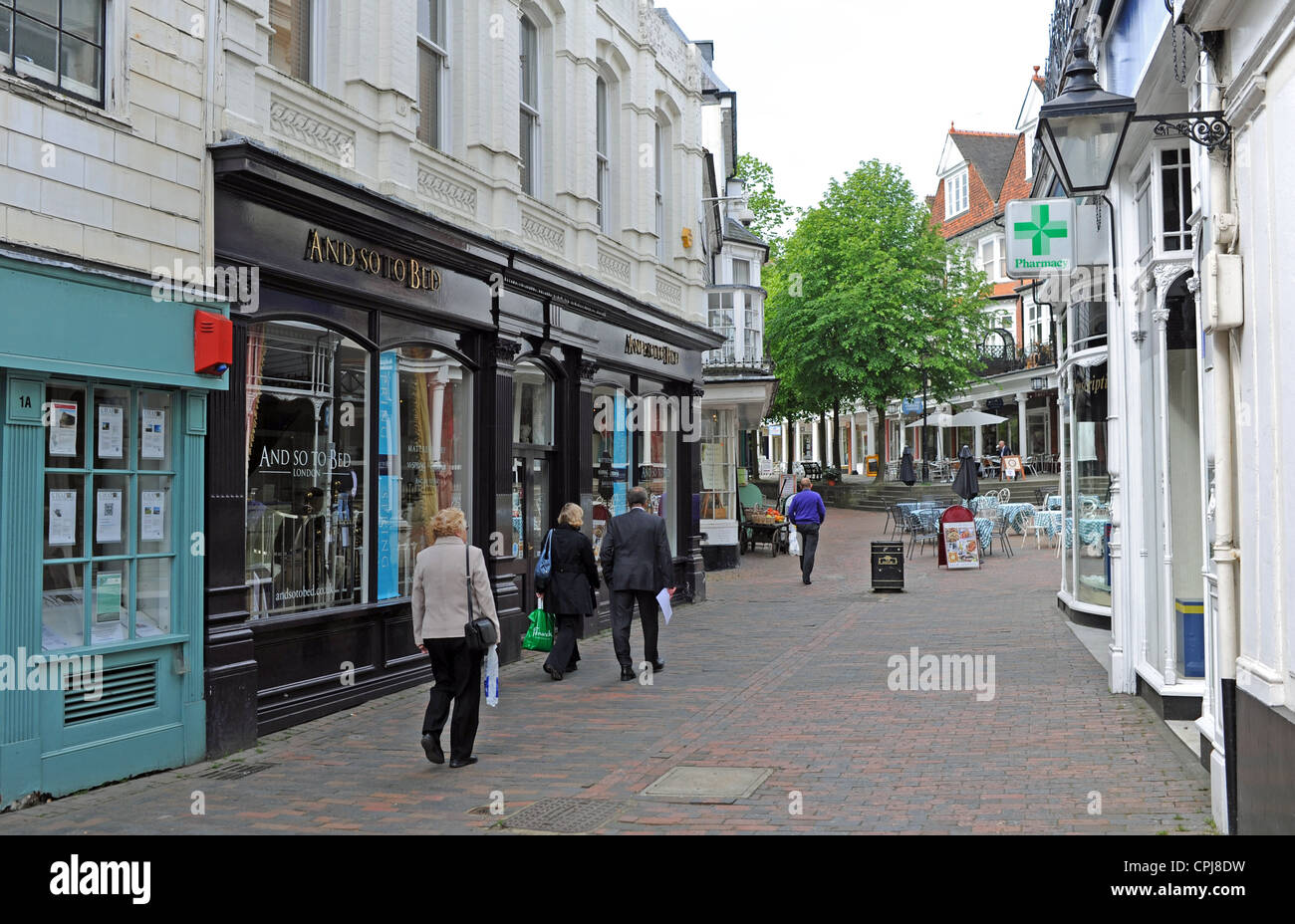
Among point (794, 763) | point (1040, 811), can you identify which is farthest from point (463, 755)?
point (1040, 811)

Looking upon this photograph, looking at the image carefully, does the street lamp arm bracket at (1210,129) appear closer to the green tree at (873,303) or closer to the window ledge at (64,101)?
the window ledge at (64,101)

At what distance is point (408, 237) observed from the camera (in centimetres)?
1014

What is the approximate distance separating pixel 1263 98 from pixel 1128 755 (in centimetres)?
422

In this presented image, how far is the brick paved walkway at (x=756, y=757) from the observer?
239 inches

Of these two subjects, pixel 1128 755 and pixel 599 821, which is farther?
pixel 1128 755

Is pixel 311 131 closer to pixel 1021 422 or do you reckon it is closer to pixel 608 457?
pixel 608 457

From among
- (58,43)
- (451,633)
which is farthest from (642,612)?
(58,43)

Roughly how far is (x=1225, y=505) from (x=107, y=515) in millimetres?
6298

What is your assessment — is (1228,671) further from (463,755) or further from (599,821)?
(463,755)

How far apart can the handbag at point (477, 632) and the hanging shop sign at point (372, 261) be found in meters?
3.14

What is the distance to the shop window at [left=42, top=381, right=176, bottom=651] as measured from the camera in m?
6.78

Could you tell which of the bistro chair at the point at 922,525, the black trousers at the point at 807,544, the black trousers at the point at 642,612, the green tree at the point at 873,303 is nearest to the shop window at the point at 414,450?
the black trousers at the point at 642,612

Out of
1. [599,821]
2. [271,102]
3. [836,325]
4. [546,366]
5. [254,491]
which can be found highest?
[836,325]

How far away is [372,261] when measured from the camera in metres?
9.76
